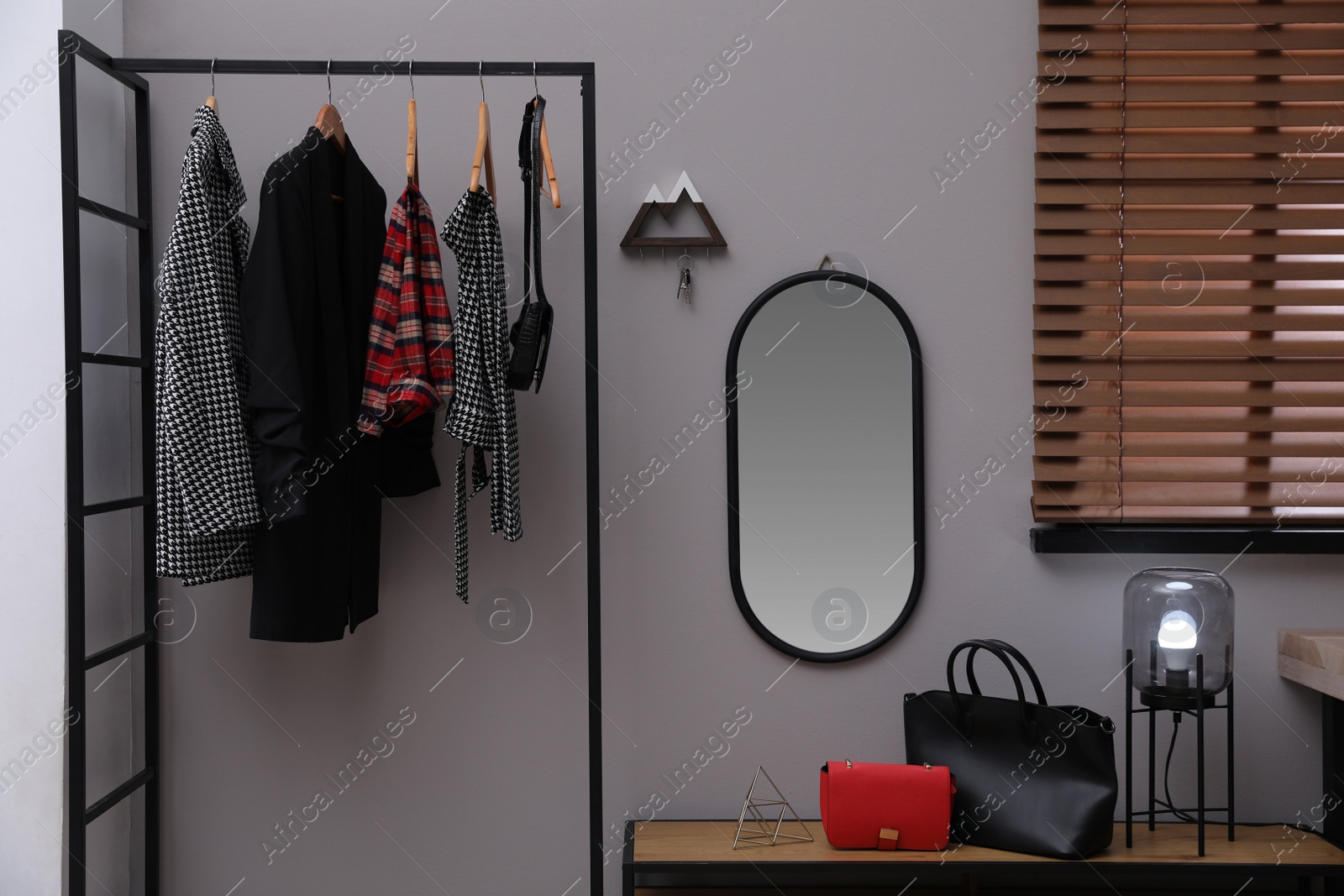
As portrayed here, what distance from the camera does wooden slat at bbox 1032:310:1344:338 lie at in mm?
1872

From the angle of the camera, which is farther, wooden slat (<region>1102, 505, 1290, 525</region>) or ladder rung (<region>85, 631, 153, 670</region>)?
wooden slat (<region>1102, 505, 1290, 525</region>)

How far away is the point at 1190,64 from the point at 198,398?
218cm

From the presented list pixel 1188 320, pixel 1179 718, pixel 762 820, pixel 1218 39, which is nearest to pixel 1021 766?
pixel 1179 718

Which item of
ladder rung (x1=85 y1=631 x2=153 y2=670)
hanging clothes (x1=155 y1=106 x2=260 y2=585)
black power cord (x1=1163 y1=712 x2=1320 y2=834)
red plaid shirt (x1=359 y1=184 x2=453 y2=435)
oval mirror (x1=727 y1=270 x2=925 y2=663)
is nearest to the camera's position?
hanging clothes (x1=155 y1=106 x2=260 y2=585)

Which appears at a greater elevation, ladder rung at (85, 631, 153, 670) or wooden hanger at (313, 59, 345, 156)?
wooden hanger at (313, 59, 345, 156)

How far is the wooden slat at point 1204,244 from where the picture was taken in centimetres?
188

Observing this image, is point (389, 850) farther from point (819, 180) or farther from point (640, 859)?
point (819, 180)

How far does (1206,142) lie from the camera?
1879mm

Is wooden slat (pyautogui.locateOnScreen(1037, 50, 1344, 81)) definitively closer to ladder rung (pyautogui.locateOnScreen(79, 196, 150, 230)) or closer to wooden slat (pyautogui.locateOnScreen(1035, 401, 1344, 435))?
wooden slat (pyautogui.locateOnScreen(1035, 401, 1344, 435))

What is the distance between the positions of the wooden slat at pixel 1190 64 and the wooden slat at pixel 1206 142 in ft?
0.41

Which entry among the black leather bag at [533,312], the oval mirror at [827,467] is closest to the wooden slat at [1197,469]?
the oval mirror at [827,467]

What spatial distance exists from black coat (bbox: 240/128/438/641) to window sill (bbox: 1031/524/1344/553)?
59.4 inches

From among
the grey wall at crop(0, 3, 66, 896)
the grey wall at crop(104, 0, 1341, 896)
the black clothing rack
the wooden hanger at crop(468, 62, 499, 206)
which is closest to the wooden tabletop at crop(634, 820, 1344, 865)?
the grey wall at crop(104, 0, 1341, 896)

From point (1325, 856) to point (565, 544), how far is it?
171cm
